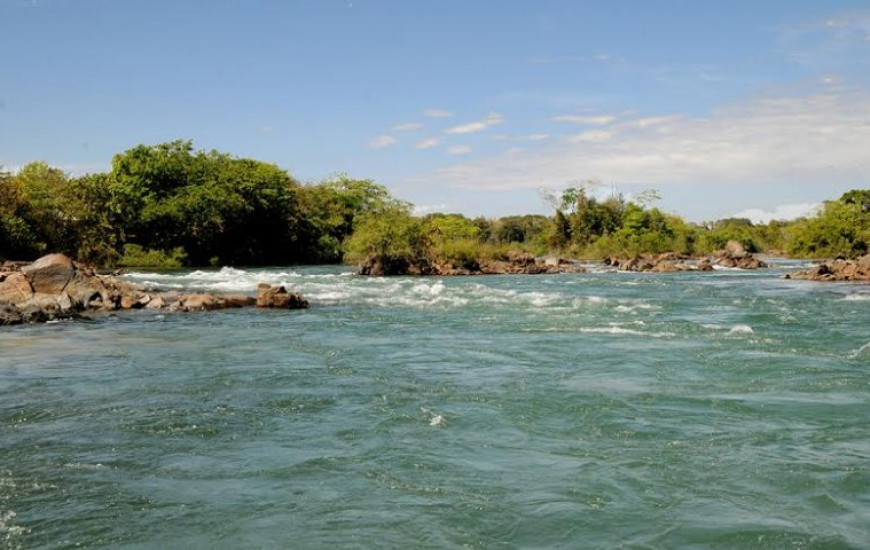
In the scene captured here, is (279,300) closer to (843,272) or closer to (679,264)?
(843,272)

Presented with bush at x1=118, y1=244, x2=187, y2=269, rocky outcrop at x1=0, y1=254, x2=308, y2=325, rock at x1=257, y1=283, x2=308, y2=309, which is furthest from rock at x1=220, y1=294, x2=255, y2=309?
bush at x1=118, y1=244, x2=187, y2=269

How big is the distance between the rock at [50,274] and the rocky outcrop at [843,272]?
110ft

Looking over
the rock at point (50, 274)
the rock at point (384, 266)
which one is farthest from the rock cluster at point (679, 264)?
the rock at point (50, 274)

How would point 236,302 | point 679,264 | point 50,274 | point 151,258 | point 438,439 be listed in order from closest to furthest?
point 438,439 < point 50,274 < point 236,302 < point 679,264 < point 151,258

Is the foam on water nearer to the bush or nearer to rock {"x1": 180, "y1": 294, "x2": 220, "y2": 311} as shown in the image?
rock {"x1": 180, "y1": 294, "x2": 220, "y2": 311}

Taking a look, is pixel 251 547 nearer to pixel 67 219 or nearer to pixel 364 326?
pixel 364 326

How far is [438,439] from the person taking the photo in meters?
8.46

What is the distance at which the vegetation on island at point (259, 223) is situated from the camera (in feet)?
154

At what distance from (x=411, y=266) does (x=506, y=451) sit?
36818 millimetres

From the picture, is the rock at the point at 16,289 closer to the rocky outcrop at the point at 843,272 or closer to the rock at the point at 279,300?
the rock at the point at 279,300

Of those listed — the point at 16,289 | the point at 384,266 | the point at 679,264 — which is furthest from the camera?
the point at 679,264

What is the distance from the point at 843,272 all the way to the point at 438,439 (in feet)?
114

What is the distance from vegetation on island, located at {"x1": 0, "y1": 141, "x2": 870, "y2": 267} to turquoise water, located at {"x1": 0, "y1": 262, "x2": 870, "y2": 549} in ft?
100

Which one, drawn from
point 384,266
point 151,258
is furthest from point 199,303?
point 151,258
